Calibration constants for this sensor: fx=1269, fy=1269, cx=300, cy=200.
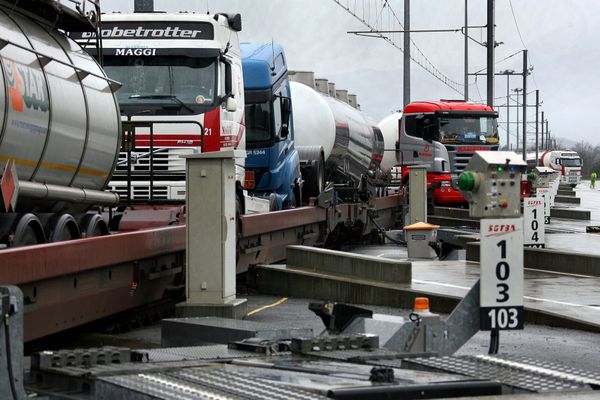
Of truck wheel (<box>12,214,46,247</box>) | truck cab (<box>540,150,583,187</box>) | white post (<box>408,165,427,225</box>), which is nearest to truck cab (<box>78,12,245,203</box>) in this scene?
truck wheel (<box>12,214,46,247</box>)

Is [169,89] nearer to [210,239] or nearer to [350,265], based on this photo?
[350,265]

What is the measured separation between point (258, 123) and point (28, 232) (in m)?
12.7

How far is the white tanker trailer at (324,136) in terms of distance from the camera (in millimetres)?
29641

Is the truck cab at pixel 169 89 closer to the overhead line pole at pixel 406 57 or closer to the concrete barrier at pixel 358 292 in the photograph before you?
the concrete barrier at pixel 358 292

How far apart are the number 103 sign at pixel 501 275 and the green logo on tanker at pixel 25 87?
14.7 ft

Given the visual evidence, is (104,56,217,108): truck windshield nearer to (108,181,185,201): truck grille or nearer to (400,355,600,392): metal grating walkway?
(108,181,185,201): truck grille

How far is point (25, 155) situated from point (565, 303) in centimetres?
637

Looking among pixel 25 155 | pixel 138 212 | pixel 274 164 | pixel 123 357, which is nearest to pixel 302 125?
pixel 274 164

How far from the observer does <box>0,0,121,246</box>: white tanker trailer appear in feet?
36.7

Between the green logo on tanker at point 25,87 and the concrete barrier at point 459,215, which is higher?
the green logo on tanker at point 25,87

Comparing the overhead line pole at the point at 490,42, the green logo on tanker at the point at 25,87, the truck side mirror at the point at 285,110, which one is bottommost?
the green logo on tanker at the point at 25,87

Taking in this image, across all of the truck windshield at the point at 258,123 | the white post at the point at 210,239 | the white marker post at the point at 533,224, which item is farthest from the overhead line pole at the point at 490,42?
the white post at the point at 210,239

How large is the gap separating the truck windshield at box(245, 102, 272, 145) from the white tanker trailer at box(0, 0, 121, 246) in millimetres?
9026

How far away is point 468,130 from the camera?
145ft
